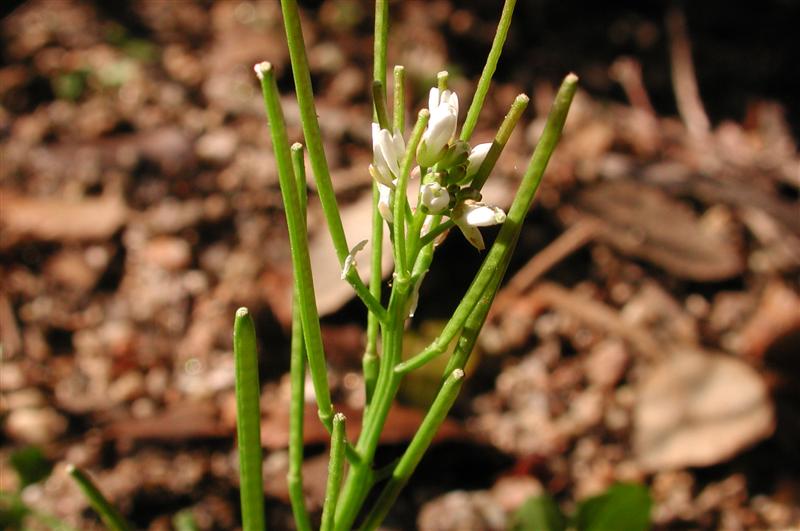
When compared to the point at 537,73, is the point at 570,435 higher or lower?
lower

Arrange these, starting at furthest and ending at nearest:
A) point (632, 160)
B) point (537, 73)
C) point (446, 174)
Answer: point (537, 73) < point (632, 160) < point (446, 174)

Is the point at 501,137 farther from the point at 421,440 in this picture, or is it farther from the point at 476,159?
the point at 421,440

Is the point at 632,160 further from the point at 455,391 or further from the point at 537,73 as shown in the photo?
the point at 455,391

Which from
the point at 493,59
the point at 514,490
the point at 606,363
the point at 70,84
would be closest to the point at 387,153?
the point at 493,59

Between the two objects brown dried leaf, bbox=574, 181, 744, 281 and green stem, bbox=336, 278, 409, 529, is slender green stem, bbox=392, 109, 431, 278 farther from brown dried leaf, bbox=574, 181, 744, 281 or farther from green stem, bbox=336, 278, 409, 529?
brown dried leaf, bbox=574, 181, 744, 281

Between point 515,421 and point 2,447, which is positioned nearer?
point 2,447

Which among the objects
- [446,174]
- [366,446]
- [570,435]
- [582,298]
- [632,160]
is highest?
[446,174]

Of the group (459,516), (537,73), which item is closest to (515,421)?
(459,516)
